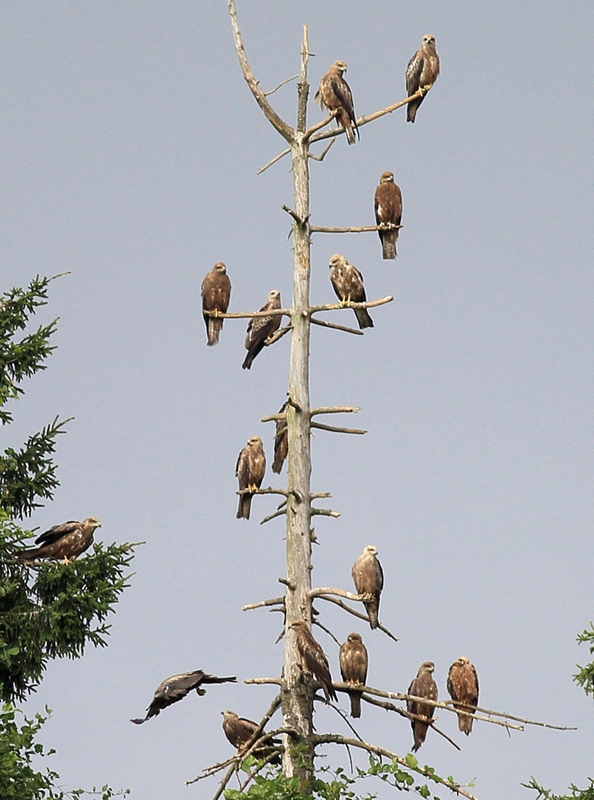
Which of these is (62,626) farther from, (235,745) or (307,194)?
(307,194)

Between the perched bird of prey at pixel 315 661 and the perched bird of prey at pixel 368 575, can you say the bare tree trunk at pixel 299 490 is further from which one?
the perched bird of prey at pixel 368 575

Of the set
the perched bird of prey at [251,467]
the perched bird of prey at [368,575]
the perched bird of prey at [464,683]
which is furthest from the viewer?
the perched bird of prey at [464,683]

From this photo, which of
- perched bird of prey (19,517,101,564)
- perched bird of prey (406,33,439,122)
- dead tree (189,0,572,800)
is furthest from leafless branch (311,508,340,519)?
perched bird of prey (406,33,439,122)

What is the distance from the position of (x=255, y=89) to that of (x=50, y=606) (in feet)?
18.6

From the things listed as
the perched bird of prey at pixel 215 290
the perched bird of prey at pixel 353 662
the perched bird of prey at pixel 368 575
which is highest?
the perched bird of prey at pixel 215 290

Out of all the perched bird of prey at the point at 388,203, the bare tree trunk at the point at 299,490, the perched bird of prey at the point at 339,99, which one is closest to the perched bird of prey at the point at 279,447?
the bare tree trunk at the point at 299,490

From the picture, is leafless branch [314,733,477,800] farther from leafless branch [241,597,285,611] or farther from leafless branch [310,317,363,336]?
leafless branch [310,317,363,336]

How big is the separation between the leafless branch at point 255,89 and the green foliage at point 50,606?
447 centimetres

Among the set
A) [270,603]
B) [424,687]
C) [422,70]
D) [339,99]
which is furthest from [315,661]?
[422,70]

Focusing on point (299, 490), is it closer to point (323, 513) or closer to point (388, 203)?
point (323, 513)

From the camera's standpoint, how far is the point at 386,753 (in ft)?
33.2

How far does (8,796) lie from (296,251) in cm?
559

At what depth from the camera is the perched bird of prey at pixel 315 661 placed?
33.9 ft

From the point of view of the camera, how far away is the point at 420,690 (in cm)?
1280
